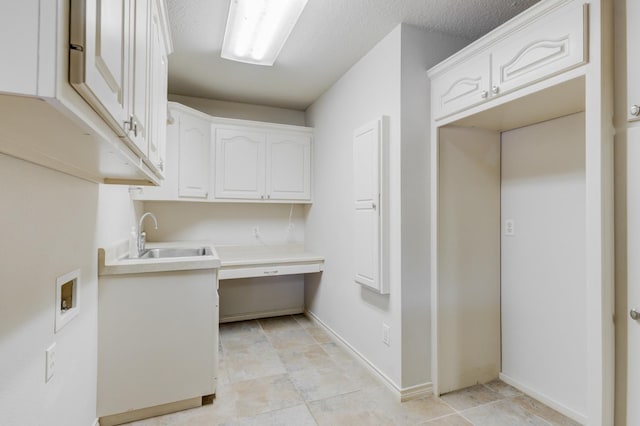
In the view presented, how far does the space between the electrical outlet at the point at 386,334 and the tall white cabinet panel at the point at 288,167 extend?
1820mm

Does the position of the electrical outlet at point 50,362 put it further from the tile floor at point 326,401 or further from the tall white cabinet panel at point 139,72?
the tile floor at point 326,401

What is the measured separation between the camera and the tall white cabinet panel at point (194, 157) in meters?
3.12

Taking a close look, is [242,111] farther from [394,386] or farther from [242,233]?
[394,386]

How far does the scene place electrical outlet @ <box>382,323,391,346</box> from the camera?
7.50 feet

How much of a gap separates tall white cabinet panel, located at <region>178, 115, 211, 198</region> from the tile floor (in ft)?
5.22

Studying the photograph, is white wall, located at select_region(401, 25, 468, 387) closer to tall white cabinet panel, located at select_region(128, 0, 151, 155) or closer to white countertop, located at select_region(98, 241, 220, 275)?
white countertop, located at select_region(98, 241, 220, 275)

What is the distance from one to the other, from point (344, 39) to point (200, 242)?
2.51 metres

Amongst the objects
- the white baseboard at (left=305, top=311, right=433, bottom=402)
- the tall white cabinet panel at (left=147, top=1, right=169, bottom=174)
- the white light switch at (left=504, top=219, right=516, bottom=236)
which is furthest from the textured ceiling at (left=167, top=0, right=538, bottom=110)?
the white baseboard at (left=305, top=311, right=433, bottom=402)

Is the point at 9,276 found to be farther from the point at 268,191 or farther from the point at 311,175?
the point at 311,175

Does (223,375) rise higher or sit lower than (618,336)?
lower

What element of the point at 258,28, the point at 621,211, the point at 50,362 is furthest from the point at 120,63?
the point at 621,211

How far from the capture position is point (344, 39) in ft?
7.86

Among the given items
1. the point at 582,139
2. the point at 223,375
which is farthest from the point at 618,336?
the point at 223,375

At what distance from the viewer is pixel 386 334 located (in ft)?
7.57
